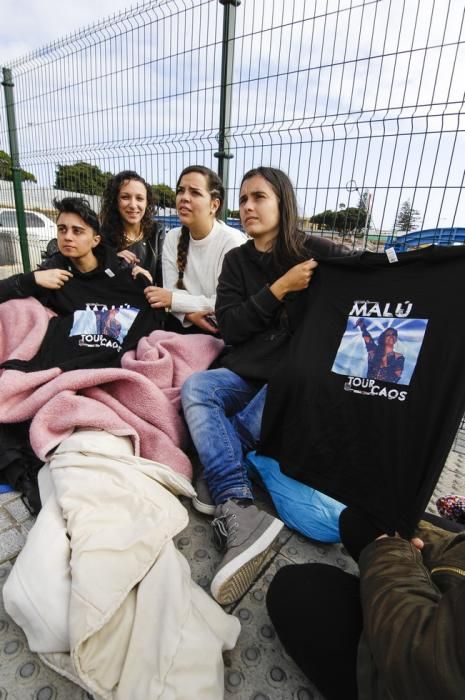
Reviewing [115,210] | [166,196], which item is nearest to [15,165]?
[166,196]

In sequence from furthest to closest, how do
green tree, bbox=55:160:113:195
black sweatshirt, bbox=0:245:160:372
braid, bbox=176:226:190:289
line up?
green tree, bbox=55:160:113:195 → braid, bbox=176:226:190:289 → black sweatshirt, bbox=0:245:160:372

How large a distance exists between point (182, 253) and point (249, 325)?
891mm

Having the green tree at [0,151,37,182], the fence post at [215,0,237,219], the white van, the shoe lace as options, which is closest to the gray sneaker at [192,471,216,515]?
the shoe lace

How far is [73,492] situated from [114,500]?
0.13 metres

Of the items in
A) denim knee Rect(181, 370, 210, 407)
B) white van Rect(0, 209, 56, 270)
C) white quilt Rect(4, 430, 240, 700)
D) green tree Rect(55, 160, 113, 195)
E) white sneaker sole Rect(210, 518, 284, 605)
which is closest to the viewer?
white quilt Rect(4, 430, 240, 700)

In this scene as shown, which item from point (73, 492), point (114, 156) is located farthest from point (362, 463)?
point (114, 156)

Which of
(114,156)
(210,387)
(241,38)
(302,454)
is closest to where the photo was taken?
(302,454)

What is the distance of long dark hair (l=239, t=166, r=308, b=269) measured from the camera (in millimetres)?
1704

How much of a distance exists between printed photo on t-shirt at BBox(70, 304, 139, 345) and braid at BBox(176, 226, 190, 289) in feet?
1.27

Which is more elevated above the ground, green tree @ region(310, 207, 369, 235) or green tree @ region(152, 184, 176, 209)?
green tree @ region(152, 184, 176, 209)

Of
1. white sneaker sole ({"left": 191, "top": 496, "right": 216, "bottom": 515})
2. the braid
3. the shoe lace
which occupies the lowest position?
white sneaker sole ({"left": 191, "top": 496, "right": 216, "bottom": 515})

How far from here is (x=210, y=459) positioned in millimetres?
1449

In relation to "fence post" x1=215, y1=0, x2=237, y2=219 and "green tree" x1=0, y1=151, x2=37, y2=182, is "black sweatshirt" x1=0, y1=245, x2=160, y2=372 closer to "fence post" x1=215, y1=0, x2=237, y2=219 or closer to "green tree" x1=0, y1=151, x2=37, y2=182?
"fence post" x1=215, y1=0, x2=237, y2=219

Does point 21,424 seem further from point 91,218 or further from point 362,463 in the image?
point 362,463
